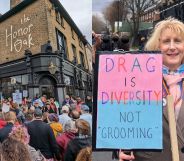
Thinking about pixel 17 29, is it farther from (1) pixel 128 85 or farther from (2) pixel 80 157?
(1) pixel 128 85

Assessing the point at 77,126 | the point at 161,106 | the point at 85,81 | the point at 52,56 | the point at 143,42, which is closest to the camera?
the point at 161,106

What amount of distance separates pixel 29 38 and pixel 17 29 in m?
0.13

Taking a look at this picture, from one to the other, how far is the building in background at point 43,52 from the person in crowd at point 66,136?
877mm

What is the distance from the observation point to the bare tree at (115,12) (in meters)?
3.04

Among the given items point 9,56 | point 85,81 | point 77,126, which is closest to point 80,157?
point 77,126

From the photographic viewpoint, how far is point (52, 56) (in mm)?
3852

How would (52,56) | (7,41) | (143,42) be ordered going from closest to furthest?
(143,42), (52,56), (7,41)

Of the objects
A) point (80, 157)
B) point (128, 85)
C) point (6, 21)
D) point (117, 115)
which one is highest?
point (6, 21)

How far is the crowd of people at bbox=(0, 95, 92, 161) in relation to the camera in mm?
4031

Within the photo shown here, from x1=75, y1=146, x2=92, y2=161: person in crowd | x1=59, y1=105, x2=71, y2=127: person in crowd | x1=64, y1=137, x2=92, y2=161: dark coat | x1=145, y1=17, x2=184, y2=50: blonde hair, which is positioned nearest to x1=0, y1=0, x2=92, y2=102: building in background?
x1=59, y1=105, x2=71, y2=127: person in crowd

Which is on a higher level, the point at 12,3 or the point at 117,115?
the point at 12,3

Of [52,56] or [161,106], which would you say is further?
[52,56]

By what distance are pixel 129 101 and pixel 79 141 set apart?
2281 millimetres

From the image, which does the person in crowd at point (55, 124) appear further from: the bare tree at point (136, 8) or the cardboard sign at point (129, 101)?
the cardboard sign at point (129, 101)
